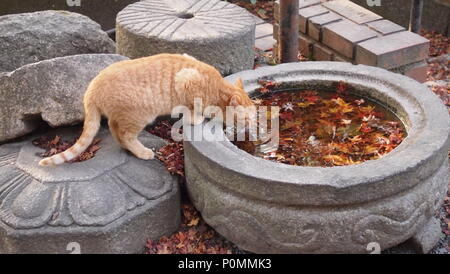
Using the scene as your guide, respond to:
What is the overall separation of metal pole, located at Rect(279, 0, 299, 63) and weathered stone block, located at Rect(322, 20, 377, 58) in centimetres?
39

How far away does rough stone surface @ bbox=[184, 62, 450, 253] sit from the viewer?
298 centimetres

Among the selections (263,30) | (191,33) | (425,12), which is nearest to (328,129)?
(191,33)

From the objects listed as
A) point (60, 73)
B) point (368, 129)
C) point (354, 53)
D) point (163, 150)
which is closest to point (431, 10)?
point (354, 53)

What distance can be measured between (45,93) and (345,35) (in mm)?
2500

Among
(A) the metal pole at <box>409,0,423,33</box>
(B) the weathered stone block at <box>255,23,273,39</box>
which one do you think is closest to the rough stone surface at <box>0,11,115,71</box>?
(B) the weathered stone block at <box>255,23,273,39</box>

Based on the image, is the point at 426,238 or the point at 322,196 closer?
the point at 322,196

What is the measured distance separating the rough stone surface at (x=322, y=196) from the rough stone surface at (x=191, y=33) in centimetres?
111

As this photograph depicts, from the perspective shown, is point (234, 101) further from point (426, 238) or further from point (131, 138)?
point (426, 238)

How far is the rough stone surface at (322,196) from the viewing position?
298 centimetres

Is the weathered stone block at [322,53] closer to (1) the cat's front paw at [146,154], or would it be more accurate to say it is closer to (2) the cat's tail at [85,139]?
(1) the cat's front paw at [146,154]

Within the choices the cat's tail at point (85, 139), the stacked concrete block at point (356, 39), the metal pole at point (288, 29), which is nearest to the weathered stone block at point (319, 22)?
the stacked concrete block at point (356, 39)

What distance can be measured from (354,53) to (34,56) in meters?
2.41

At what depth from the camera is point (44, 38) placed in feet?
13.5

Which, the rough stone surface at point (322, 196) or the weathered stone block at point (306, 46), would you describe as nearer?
the rough stone surface at point (322, 196)
